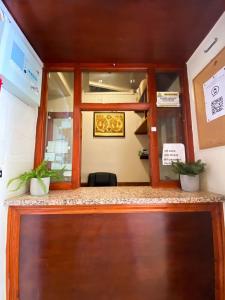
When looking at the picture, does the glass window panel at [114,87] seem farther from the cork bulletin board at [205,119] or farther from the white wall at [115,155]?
the white wall at [115,155]

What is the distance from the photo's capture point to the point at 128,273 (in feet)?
4.05

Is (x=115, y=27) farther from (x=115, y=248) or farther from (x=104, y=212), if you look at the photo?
(x=115, y=248)

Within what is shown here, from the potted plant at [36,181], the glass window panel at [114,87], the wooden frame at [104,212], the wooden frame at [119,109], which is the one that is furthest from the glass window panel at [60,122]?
the wooden frame at [104,212]

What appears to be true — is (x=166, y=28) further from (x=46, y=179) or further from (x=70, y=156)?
(x=46, y=179)

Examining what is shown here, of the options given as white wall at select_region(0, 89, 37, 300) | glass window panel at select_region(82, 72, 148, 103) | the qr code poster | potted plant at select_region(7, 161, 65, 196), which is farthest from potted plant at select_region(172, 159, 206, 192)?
white wall at select_region(0, 89, 37, 300)

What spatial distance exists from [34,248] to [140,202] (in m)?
0.82

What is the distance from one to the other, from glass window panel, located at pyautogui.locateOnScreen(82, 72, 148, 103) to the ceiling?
24 cm

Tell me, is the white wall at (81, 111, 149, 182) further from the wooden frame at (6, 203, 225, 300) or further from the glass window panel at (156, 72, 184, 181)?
the wooden frame at (6, 203, 225, 300)

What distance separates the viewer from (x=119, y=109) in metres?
1.69

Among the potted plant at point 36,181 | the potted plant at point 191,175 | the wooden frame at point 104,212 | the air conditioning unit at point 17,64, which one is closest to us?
the air conditioning unit at point 17,64

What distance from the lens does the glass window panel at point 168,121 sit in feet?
5.49

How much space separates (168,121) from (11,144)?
140 cm

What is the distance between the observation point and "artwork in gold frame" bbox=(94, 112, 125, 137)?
288 centimetres

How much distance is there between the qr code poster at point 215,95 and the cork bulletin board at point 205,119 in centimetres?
3
